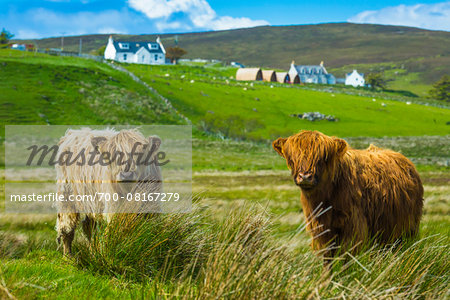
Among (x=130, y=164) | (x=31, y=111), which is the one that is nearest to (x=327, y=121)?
(x=31, y=111)

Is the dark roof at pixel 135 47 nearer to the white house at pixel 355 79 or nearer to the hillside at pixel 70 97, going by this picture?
the hillside at pixel 70 97

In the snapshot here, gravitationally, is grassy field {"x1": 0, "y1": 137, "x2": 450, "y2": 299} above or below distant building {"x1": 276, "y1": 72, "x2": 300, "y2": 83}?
below

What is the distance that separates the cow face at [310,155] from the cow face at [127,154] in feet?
7.22

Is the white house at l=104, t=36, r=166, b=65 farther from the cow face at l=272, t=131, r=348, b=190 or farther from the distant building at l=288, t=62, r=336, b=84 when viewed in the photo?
the cow face at l=272, t=131, r=348, b=190

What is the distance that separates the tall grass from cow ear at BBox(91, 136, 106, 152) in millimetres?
2102

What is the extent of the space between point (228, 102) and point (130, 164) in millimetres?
68923

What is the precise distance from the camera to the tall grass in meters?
3.62

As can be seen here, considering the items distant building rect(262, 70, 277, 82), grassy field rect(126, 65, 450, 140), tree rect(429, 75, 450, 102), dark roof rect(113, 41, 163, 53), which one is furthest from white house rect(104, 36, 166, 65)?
tree rect(429, 75, 450, 102)

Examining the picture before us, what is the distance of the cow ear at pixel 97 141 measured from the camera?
277 inches

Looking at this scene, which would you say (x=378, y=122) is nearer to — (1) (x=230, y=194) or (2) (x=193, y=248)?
(1) (x=230, y=194)

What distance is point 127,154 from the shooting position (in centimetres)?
671

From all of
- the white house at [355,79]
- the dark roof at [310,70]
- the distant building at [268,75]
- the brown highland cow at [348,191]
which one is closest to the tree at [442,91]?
the white house at [355,79]

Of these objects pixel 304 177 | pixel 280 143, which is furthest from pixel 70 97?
pixel 304 177

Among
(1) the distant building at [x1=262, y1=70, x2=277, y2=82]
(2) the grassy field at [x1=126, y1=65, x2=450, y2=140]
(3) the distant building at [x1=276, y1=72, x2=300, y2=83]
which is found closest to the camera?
(2) the grassy field at [x1=126, y1=65, x2=450, y2=140]
